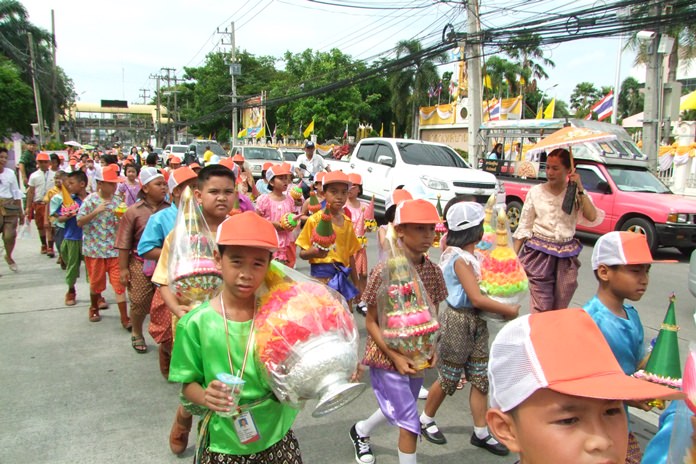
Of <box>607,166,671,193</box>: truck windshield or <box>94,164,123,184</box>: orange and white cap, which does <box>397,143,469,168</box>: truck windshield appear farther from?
<box>94,164,123,184</box>: orange and white cap

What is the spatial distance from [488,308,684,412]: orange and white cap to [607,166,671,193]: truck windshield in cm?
1106

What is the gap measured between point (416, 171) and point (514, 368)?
1059 cm

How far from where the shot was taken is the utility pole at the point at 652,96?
1411cm

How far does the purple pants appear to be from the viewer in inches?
110

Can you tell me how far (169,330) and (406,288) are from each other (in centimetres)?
239

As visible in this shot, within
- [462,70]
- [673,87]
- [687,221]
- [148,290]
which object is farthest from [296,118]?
[148,290]

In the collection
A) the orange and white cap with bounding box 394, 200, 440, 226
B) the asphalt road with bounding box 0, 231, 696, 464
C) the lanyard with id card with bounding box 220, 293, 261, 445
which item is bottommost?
the asphalt road with bounding box 0, 231, 696, 464

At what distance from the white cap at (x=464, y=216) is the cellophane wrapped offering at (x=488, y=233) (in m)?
0.29

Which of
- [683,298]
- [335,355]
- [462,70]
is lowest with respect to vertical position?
[683,298]

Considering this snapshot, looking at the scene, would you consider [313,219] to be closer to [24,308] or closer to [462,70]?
[24,308]

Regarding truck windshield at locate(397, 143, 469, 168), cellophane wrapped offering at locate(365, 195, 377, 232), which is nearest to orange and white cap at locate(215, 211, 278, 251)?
cellophane wrapped offering at locate(365, 195, 377, 232)

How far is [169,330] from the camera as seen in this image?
4254 millimetres

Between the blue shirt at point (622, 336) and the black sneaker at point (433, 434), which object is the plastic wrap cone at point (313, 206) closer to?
the black sneaker at point (433, 434)

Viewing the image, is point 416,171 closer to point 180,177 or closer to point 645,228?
point 645,228
